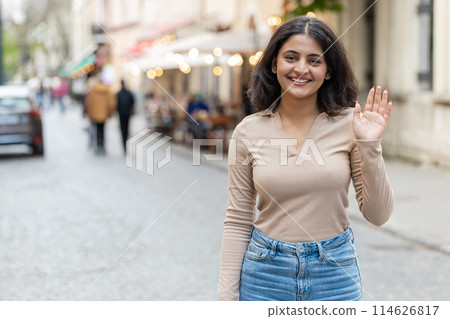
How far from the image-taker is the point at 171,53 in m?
17.1

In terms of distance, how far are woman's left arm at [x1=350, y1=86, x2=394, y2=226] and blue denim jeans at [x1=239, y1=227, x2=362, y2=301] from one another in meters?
0.15

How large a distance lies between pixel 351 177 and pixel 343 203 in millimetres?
88

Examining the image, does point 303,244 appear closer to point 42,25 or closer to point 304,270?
Result: point 304,270

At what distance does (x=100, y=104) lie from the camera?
1731 centimetres

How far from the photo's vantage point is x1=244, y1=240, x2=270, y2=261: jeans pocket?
249cm

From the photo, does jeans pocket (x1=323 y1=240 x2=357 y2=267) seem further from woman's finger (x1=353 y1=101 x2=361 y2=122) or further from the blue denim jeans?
woman's finger (x1=353 y1=101 x2=361 y2=122)

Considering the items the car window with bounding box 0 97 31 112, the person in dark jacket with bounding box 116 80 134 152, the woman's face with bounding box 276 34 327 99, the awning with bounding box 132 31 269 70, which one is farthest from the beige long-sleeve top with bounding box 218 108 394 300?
the car window with bounding box 0 97 31 112

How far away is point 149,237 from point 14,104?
9.98 m

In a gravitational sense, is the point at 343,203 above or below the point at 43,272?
above

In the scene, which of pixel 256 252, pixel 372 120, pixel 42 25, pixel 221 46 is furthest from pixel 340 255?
pixel 42 25

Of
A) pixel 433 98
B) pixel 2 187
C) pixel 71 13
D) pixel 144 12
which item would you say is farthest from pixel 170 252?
pixel 71 13

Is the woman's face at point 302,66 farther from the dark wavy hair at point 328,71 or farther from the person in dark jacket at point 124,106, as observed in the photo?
the person in dark jacket at point 124,106
